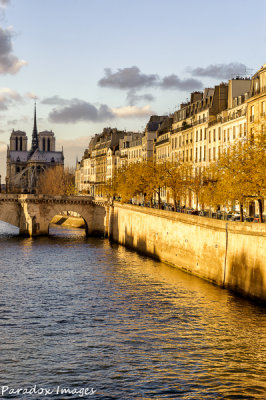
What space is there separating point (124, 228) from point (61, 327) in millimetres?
49386

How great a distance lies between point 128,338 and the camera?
31688 millimetres

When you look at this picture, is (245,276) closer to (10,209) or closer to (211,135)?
(211,135)

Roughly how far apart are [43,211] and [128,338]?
212 feet

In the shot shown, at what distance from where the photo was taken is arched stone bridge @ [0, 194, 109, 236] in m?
94.1

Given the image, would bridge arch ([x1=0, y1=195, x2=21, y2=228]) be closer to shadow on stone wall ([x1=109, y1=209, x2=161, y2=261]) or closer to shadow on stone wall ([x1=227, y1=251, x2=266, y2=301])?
shadow on stone wall ([x1=109, y1=209, x2=161, y2=261])

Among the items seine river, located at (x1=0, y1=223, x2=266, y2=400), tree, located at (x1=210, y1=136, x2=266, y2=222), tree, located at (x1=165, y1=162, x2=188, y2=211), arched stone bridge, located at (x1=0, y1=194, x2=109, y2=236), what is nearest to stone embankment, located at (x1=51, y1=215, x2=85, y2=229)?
arched stone bridge, located at (x1=0, y1=194, x2=109, y2=236)

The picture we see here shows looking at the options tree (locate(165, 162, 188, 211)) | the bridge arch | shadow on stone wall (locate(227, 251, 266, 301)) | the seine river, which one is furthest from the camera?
the bridge arch

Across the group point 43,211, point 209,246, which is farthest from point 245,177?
point 43,211

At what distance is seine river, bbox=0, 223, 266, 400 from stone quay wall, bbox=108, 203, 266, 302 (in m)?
1.26

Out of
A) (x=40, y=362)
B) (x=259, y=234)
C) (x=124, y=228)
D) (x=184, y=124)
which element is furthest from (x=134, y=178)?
(x=40, y=362)

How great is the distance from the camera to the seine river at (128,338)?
2523 cm

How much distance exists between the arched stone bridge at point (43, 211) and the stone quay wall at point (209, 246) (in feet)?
71.8

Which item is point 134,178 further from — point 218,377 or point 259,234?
point 218,377

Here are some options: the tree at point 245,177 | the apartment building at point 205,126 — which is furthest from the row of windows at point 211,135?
the tree at point 245,177
